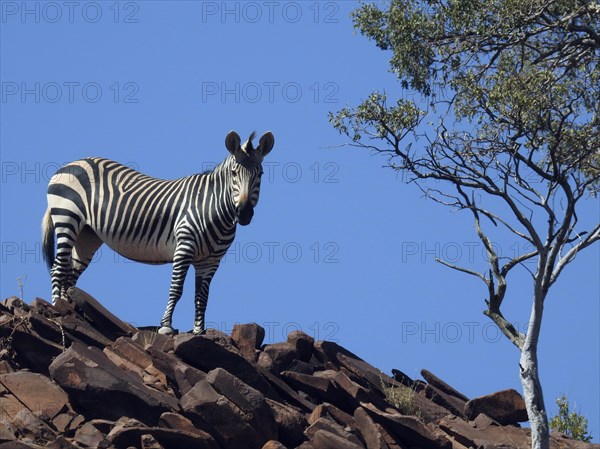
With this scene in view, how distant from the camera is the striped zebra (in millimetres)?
23031

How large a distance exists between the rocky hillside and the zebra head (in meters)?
2.47

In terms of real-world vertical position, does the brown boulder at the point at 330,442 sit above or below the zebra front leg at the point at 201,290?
below

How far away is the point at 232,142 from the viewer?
75.4 feet

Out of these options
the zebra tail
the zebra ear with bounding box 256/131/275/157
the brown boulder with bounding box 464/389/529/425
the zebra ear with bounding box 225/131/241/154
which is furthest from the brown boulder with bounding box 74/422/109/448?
the brown boulder with bounding box 464/389/529/425

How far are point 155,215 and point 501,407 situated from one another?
8.38m

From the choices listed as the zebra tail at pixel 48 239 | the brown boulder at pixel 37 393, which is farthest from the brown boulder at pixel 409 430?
the zebra tail at pixel 48 239

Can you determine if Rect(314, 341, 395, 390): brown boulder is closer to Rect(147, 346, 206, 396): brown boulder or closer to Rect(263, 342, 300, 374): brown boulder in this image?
Rect(263, 342, 300, 374): brown boulder

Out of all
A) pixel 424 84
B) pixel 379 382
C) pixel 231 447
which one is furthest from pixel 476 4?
pixel 231 447

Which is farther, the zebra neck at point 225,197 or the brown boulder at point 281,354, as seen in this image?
the zebra neck at point 225,197

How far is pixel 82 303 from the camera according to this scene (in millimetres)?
22531

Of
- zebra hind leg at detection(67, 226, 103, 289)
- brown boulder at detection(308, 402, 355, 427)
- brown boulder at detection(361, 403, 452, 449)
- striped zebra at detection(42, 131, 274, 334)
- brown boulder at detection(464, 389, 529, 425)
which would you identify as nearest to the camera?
brown boulder at detection(361, 403, 452, 449)

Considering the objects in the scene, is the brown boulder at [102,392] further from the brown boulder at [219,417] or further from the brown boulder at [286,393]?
the brown boulder at [286,393]

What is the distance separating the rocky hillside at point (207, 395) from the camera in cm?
1820

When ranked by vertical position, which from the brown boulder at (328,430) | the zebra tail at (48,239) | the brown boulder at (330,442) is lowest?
the brown boulder at (330,442)
